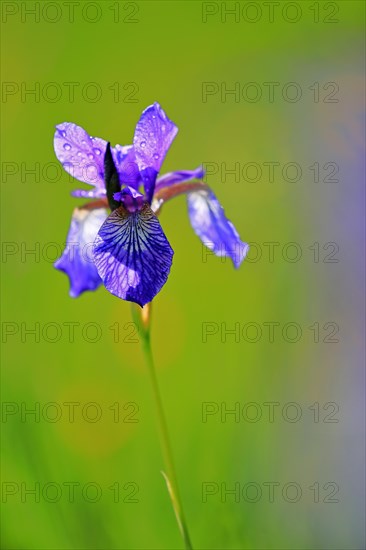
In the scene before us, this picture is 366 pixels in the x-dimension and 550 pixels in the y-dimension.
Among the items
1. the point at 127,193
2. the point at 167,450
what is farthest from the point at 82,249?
the point at 167,450

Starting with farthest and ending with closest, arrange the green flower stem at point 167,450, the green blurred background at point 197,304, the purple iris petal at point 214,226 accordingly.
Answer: the green blurred background at point 197,304, the purple iris petal at point 214,226, the green flower stem at point 167,450

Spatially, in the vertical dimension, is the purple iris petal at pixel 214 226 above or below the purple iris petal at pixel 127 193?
below

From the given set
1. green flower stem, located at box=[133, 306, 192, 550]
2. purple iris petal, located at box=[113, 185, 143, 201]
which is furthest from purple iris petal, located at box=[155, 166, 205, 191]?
green flower stem, located at box=[133, 306, 192, 550]

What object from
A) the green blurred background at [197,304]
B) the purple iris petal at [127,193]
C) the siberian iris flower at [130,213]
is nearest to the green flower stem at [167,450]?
the siberian iris flower at [130,213]

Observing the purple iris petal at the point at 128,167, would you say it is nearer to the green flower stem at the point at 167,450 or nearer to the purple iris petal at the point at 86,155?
the purple iris petal at the point at 86,155

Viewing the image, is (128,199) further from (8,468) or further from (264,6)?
(264,6)

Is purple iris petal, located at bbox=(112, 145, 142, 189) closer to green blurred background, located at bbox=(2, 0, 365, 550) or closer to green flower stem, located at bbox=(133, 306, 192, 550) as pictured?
green flower stem, located at bbox=(133, 306, 192, 550)

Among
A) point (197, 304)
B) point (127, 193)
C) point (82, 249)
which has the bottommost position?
point (197, 304)

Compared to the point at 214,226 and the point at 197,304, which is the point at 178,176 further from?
the point at 197,304

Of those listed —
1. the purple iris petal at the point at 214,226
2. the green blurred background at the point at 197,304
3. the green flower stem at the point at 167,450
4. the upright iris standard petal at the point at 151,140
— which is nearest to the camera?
the green flower stem at the point at 167,450
